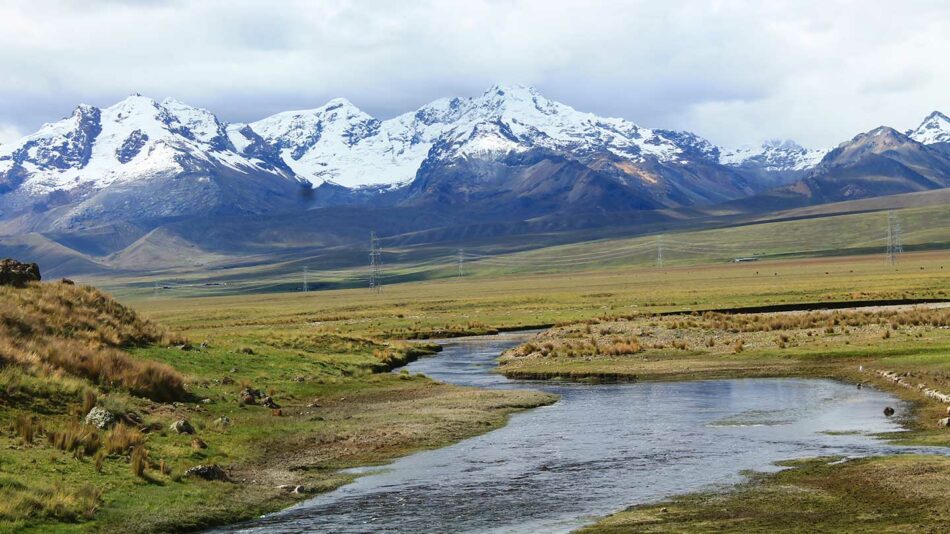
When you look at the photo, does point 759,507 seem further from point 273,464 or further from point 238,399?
point 238,399

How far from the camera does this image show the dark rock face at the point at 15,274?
55.2 meters

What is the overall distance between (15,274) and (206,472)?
29351 millimetres

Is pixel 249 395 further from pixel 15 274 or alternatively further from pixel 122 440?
pixel 15 274

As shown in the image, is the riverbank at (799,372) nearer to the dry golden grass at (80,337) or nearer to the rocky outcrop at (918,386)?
the rocky outcrop at (918,386)

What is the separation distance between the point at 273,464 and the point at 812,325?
54.7 metres

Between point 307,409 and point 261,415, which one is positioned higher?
point 261,415

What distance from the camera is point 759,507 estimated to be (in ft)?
89.2

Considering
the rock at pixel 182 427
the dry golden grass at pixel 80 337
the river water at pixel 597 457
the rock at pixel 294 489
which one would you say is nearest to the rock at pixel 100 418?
the dry golden grass at pixel 80 337

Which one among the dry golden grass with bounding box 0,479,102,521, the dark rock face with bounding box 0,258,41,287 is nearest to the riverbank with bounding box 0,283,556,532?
the dry golden grass with bounding box 0,479,102,521

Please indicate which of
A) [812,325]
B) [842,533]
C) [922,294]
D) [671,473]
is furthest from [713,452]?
[922,294]

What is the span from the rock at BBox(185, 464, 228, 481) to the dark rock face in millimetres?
28028

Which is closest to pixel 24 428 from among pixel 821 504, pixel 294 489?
pixel 294 489

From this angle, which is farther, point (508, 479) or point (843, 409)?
point (843, 409)

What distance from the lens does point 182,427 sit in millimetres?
37656
